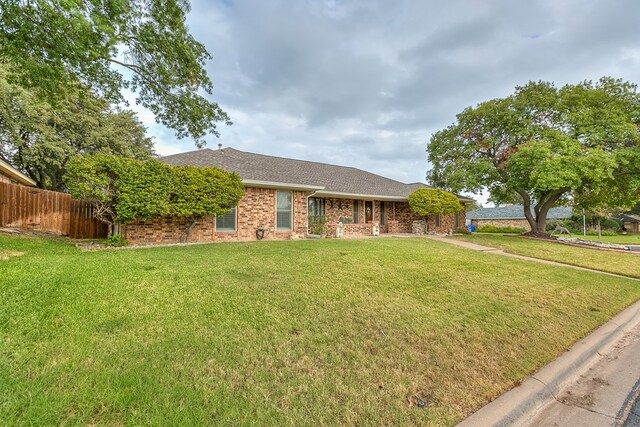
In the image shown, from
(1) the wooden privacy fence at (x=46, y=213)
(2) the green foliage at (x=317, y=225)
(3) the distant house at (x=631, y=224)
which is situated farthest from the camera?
(3) the distant house at (x=631, y=224)

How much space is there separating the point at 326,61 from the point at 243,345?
498 inches

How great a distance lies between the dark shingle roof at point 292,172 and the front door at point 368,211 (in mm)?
864

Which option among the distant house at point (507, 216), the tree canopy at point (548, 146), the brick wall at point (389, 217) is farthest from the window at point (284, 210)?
the distant house at point (507, 216)

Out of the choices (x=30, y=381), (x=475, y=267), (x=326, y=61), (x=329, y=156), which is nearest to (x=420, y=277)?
(x=475, y=267)

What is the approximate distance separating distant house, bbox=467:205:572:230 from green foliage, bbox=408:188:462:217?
27388 mm

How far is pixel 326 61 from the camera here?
1271 cm

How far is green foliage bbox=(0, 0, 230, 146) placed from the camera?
17.5ft

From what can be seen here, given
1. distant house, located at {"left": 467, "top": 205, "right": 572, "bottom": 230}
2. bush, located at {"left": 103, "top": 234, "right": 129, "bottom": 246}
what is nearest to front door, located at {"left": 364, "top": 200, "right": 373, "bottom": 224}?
bush, located at {"left": 103, "top": 234, "right": 129, "bottom": 246}

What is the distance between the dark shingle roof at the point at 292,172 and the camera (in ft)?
43.0

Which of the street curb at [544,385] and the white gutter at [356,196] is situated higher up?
the white gutter at [356,196]

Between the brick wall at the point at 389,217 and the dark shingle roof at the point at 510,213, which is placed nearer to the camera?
the brick wall at the point at 389,217

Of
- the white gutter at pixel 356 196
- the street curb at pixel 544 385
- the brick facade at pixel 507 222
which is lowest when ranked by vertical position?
the street curb at pixel 544 385

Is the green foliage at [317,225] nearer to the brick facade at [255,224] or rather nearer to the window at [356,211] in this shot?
the brick facade at [255,224]

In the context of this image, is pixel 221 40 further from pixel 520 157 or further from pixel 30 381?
pixel 520 157
